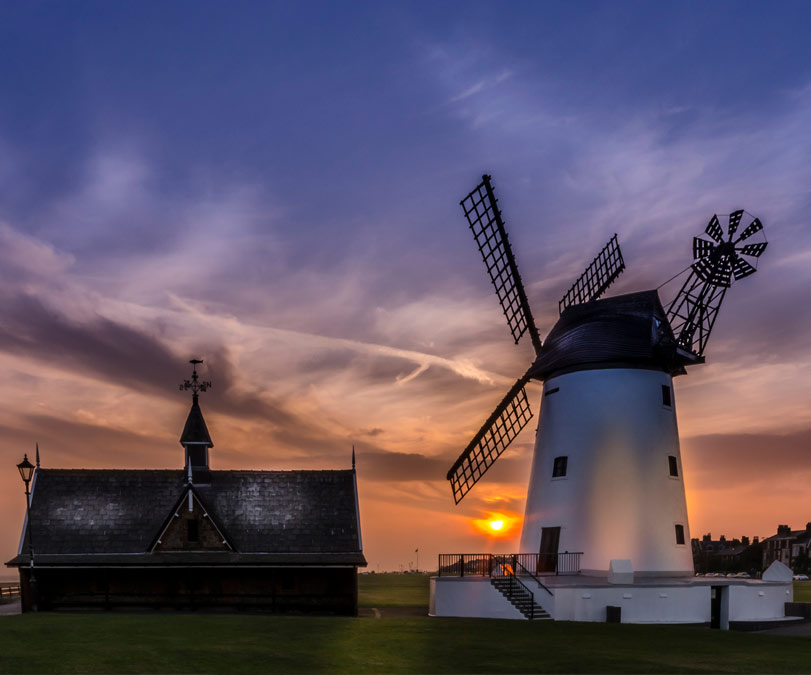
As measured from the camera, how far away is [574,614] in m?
34.7

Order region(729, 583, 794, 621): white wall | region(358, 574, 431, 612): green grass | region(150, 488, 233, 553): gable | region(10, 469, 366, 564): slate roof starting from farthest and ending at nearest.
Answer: region(358, 574, 431, 612): green grass
region(10, 469, 366, 564): slate roof
region(150, 488, 233, 553): gable
region(729, 583, 794, 621): white wall

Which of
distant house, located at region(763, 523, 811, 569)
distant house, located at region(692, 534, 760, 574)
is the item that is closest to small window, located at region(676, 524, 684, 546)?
distant house, located at region(692, 534, 760, 574)

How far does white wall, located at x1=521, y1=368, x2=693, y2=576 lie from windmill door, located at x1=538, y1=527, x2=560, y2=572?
0.29 meters

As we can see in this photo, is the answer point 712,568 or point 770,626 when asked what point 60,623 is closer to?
point 770,626

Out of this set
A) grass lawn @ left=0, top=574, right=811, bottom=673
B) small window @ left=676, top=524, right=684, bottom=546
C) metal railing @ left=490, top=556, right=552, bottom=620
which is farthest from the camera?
small window @ left=676, top=524, right=684, bottom=546

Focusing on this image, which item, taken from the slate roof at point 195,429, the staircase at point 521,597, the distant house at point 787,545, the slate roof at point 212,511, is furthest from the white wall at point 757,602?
the distant house at point 787,545

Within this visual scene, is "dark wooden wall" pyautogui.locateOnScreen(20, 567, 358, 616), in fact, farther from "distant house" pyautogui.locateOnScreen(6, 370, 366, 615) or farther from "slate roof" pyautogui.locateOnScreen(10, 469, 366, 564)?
"slate roof" pyautogui.locateOnScreen(10, 469, 366, 564)

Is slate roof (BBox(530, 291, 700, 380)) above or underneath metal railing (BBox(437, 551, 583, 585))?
above

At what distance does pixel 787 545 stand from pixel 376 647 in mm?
176647

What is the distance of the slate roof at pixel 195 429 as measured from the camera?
151 feet

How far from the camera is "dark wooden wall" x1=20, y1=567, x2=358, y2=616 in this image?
135ft

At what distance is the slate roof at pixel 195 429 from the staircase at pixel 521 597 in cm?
1694

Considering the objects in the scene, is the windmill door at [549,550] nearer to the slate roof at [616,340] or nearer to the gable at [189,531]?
the slate roof at [616,340]

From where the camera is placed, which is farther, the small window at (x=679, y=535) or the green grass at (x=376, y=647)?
the small window at (x=679, y=535)
